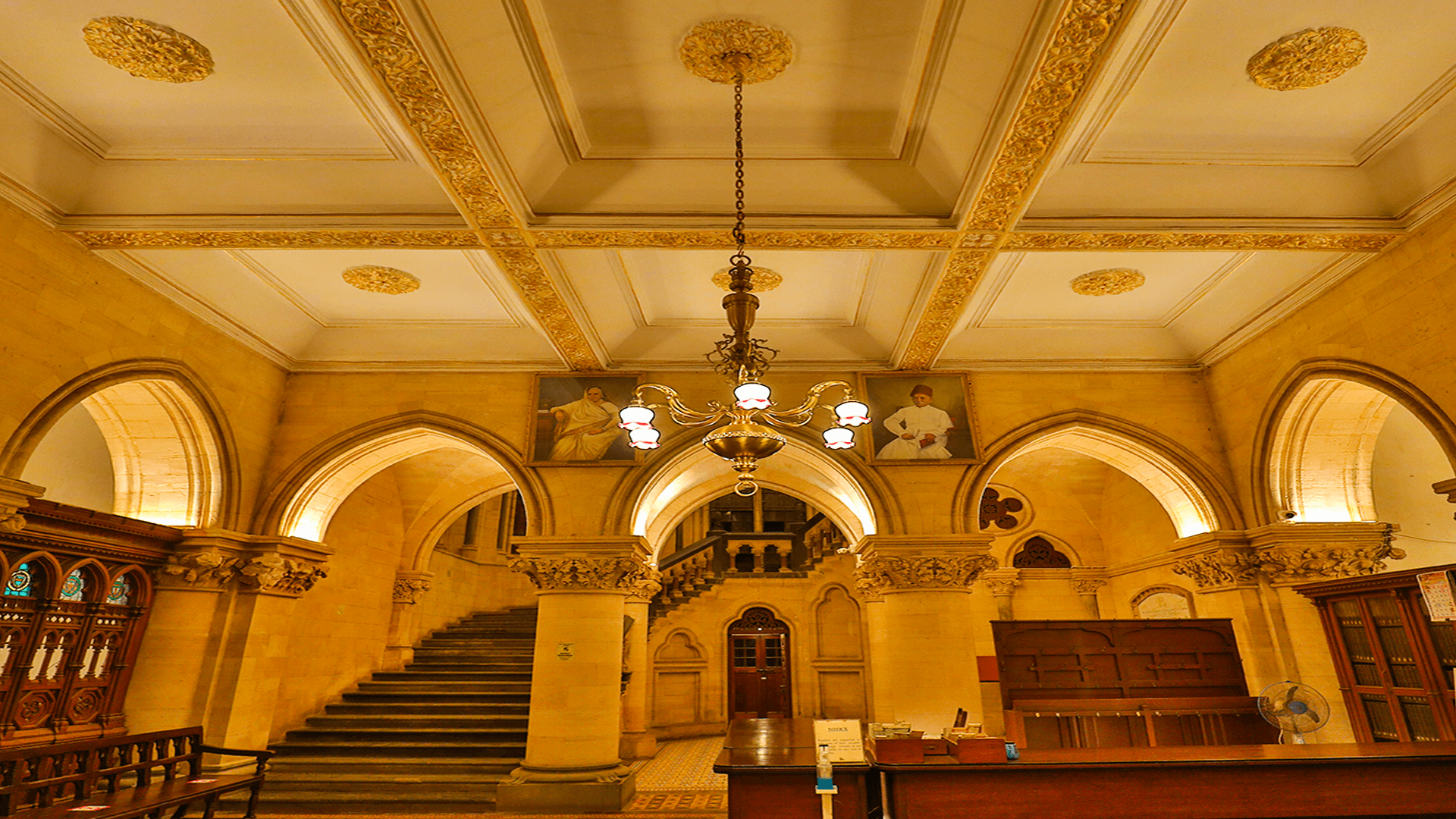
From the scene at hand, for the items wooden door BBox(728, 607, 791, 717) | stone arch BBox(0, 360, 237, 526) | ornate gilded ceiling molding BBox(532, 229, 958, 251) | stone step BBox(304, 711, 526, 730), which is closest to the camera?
ornate gilded ceiling molding BBox(532, 229, 958, 251)

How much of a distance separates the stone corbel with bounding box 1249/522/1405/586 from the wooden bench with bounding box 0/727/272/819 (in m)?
9.91

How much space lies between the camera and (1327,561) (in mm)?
7816

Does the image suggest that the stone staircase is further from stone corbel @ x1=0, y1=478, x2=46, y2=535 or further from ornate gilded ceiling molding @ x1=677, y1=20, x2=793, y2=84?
ornate gilded ceiling molding @ x1=677, y1=20, x2=793, y2=84

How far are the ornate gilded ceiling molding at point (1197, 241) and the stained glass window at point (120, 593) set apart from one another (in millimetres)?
8904

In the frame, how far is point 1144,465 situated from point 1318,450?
1.75m

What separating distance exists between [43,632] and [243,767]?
2488 millimetres

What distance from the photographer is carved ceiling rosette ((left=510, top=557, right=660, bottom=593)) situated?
8.36 meters

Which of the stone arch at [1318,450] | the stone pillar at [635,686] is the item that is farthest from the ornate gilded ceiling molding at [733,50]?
the stone pillar at [635,686]

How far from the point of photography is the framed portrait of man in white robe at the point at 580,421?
8.84 meters

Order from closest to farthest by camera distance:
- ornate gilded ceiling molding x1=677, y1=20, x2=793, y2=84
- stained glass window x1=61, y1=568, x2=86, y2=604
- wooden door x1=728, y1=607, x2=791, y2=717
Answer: ornate gilded ceiling molding x1=677, y1=20, x2=793, y2=84 → stained glass window x1=61, y1=568, x2=86, y2=604 → wooden door x1=728, y1=607, x2=791, y2=717

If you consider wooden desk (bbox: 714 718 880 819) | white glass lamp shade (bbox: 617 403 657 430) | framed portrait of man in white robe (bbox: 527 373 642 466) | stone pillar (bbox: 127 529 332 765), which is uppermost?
framed portrait of man in white robe (bbox: 527 373 642 466)

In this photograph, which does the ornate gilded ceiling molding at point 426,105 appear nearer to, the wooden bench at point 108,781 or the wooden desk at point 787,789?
the wooden desk at point 787,789

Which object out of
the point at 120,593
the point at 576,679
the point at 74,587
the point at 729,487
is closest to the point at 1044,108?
the point at 576,679

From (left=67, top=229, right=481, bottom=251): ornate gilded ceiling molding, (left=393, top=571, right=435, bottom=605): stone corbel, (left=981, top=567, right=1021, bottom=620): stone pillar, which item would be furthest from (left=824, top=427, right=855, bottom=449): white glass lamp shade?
(left=393, top=571, right=435, bottom=605): stone corbel
